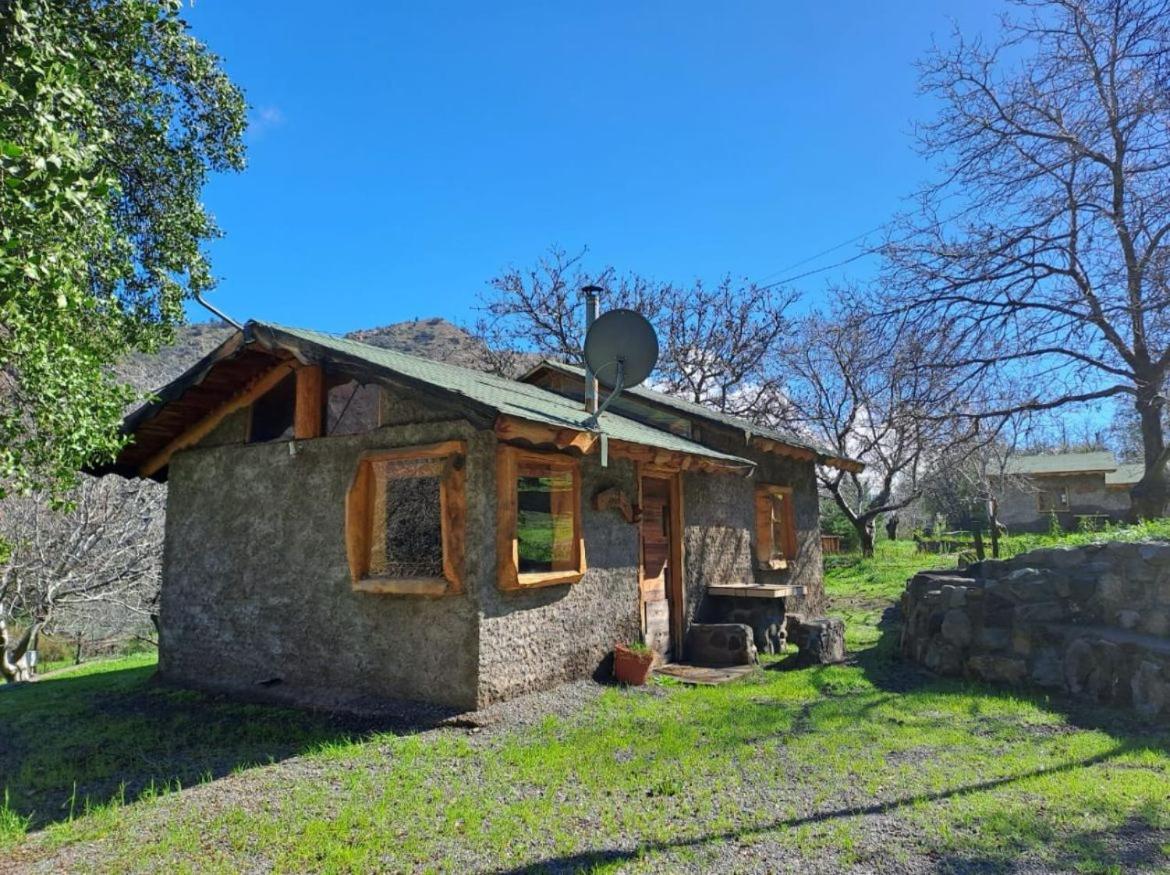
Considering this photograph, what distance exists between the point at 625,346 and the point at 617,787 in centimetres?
435

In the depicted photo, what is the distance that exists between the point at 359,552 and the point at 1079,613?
7.07 m

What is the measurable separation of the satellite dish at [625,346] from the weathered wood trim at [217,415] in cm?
309

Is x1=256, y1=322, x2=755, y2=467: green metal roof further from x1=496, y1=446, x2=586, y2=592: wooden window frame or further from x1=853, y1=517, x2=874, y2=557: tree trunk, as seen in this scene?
x1=853, y1=517, x2=874, y2=557: tree trunk

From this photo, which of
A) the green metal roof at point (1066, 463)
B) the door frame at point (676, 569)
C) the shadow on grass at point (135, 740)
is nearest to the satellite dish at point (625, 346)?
the door frame at point (676, 569)

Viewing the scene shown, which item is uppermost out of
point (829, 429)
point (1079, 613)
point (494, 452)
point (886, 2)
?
point (886, 2)

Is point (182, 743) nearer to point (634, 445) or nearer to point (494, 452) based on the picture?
point (494, 452)

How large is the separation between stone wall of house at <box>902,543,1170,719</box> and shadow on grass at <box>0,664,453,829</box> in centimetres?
554

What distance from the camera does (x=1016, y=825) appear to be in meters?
3.84

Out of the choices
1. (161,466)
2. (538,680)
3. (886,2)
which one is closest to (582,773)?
(538,680)

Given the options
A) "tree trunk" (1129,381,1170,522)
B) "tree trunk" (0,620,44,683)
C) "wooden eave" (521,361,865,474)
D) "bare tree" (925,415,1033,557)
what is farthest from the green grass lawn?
"bare tree" (925,415,1033,557)

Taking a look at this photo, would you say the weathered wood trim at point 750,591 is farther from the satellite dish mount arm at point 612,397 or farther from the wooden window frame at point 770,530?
the satellite dish mount arm at point 612,397

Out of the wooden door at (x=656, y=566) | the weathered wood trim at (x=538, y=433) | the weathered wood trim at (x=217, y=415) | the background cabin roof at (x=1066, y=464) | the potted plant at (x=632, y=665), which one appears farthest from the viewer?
the background cabin roof at (x=1066, y=464)

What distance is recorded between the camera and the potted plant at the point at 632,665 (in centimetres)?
741

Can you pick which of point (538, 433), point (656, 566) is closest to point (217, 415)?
point (538, 433)
